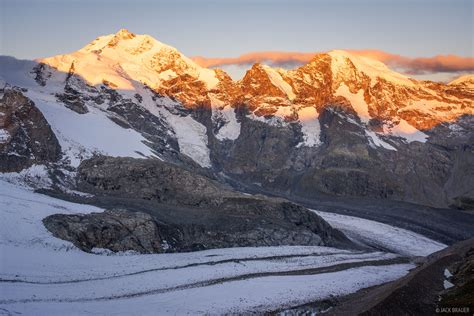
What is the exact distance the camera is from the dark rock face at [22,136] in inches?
2968

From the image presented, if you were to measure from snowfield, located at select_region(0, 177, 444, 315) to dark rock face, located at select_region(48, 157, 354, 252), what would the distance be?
2738mm

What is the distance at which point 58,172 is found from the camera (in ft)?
260

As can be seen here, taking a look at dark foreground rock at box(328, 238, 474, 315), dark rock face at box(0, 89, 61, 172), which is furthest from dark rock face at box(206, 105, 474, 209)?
dark foreground rock at box(328, 238, 474, 315)

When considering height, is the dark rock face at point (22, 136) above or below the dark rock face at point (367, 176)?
above

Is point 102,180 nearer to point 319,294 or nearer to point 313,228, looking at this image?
point 313,228

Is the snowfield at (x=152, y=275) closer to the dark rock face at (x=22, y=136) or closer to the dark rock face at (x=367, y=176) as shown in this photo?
the dark rock face at (x=22, y=136)

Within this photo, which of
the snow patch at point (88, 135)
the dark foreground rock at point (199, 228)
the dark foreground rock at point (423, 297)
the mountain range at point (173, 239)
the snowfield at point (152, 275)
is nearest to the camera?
the dark foreground rock at point (423, 297)

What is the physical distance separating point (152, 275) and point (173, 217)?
2512 centimetres

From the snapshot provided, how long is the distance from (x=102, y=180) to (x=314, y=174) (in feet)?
340

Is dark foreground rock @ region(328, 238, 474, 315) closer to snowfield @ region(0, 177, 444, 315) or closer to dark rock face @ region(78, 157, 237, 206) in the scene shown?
snowfield @ region(0, 177, 444, 315)

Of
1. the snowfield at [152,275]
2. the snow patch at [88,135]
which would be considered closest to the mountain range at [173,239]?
the snowfield at [152,275]

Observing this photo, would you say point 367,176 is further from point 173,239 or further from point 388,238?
point 173,239

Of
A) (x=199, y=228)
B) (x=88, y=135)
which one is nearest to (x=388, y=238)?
(x=199, y=228)

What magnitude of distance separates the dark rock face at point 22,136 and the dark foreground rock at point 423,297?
51.1 m
